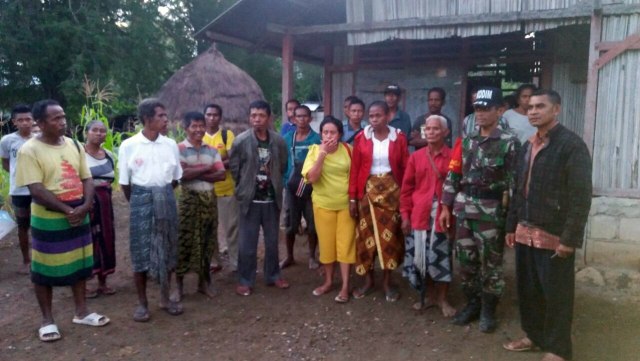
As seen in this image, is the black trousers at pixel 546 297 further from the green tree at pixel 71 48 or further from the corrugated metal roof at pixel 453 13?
the green tree at pixel 71 48

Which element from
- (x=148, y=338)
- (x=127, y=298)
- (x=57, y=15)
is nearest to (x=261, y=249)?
(x=127, y=298)

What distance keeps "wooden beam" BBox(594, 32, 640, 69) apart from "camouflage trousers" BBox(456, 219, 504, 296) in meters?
2.30

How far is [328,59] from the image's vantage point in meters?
8.15

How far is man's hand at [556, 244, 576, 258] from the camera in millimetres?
3018

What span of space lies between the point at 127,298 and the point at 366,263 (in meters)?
2.12

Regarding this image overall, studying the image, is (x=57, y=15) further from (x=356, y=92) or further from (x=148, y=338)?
(x=148, y=338)

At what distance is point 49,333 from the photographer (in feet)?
12.1

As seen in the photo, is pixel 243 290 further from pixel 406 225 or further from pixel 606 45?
pixel 606 45

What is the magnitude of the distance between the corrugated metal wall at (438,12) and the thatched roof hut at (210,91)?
6.87 m

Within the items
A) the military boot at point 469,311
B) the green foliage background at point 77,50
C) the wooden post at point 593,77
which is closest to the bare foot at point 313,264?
the military boot at point 469,311

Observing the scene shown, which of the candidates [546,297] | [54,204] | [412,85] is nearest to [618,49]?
[546,297]

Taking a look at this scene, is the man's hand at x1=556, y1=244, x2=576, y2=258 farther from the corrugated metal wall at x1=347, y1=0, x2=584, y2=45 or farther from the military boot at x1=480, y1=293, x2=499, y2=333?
the corrugated metal wall at x1=347, y1=0, x2=584, y2=45

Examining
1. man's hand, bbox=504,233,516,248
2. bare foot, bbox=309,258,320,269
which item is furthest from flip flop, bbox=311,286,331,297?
man's hand, bbox=504,233,516,248

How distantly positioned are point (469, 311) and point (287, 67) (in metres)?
3.89
